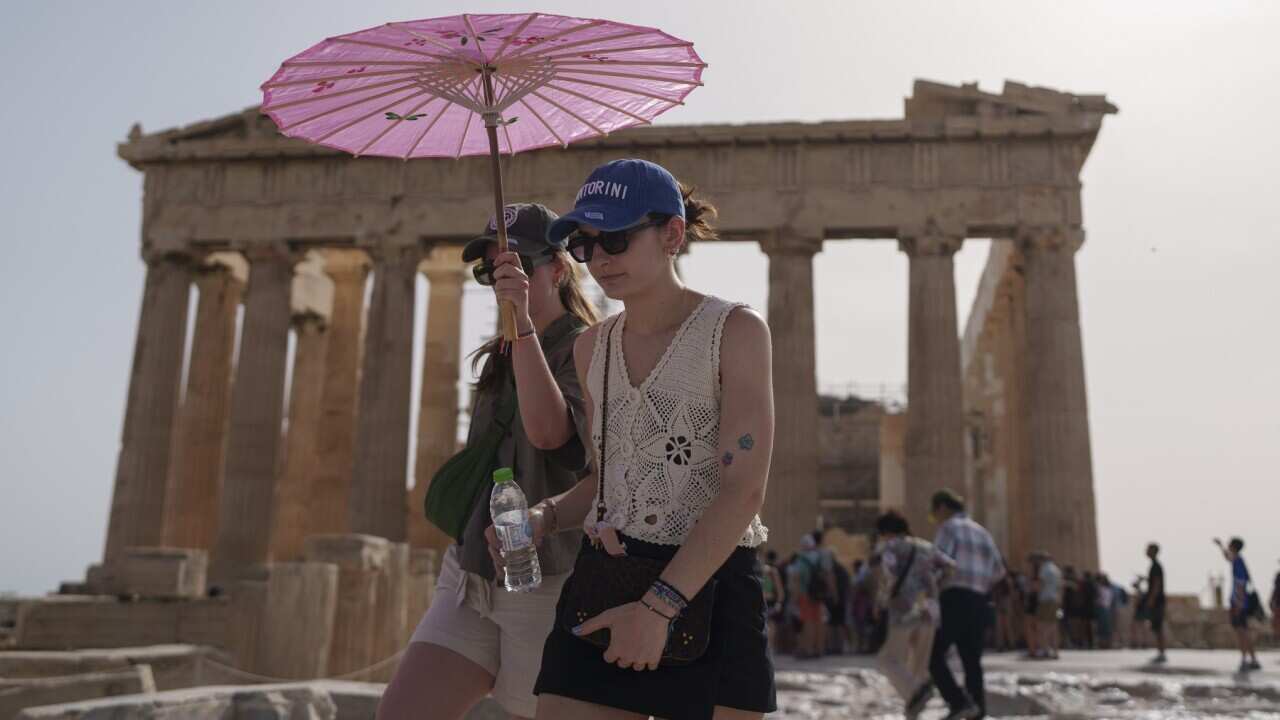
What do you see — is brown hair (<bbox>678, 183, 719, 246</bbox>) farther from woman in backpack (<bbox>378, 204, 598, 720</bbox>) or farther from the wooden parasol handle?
the wooden parasol handle

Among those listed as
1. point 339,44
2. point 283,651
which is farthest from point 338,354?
point 339,44

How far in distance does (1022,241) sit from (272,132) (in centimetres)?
1594

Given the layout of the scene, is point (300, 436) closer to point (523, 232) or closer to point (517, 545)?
point (523, 232)

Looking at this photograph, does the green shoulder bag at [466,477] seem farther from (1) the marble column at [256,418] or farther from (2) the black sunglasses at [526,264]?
(1) the marble column at [256,418]

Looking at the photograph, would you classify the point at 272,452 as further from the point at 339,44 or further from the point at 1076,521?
the point at 339,44

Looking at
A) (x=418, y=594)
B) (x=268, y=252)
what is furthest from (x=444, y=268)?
(x=418, y=594)

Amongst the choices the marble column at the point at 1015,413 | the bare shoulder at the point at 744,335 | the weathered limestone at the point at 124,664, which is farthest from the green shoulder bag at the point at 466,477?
the marble column at the point at 1015,413

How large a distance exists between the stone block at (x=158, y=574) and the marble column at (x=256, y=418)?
8162mm

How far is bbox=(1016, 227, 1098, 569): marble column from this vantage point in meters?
24.3

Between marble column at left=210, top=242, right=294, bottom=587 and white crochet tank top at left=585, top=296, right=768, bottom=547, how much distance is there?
24.6 meters

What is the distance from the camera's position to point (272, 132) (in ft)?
93.7

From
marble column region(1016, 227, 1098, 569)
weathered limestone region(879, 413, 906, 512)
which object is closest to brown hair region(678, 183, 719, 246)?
marble column region(1016, 227, 1098, 569)

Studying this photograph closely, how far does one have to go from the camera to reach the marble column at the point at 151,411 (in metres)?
26.9

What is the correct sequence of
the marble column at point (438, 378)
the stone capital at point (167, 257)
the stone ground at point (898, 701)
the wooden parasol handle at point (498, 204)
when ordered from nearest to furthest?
1. the wooden parasol handle at point (498, 204)
2. the stone ground at point (898, 701)
3. the stone capital at point (167, 257)
4. the marble column at point (438, 378)
